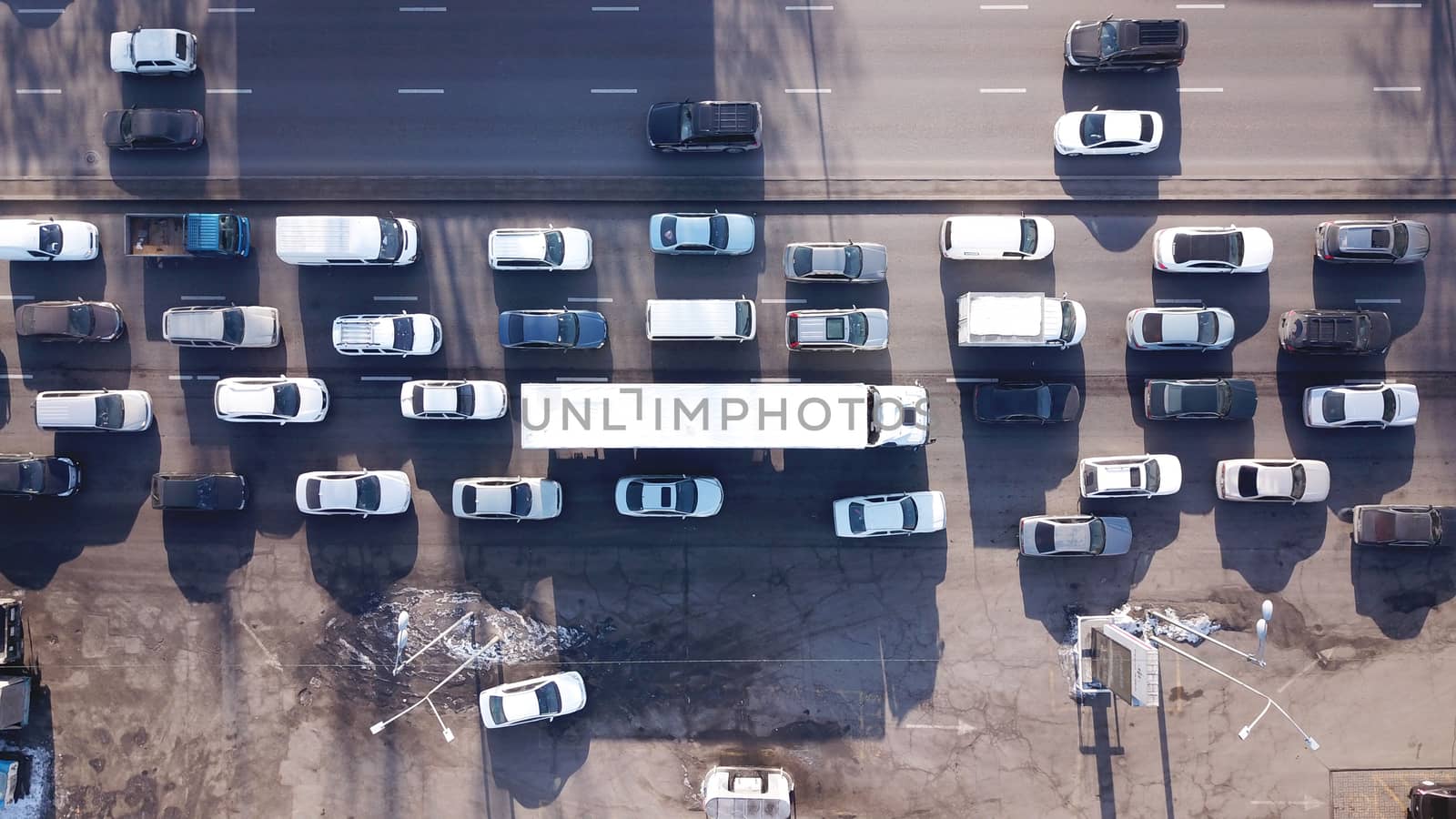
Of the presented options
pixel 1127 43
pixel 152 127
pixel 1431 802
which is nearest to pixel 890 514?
pixel 1127 43

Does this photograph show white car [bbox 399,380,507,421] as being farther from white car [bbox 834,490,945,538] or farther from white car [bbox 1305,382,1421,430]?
white car [bbox 1305,382,1421,430]

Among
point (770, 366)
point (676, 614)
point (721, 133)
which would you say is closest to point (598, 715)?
point (676, 614)

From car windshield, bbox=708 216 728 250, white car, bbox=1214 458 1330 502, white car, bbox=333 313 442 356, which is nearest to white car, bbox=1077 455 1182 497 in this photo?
white car, bbox=1214 458 1330 502

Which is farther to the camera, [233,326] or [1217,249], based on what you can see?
[233,326]

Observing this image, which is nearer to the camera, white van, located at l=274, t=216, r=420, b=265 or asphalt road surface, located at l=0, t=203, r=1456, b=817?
white van, located at l=274, t=216, r=420, b=265

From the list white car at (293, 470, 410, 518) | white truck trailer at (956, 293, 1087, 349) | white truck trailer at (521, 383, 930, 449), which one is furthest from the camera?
white car at (293, 470, 410, 518)

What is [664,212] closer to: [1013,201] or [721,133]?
[721,133]

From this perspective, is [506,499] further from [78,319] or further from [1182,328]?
[1182,328]
